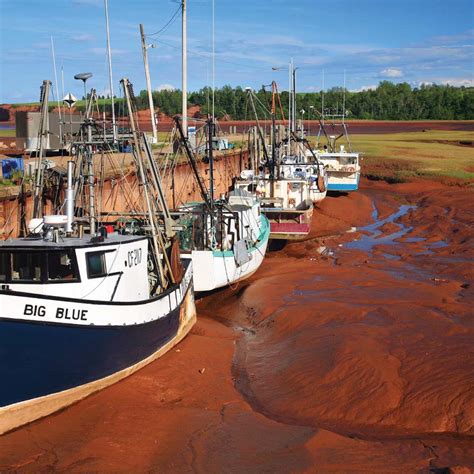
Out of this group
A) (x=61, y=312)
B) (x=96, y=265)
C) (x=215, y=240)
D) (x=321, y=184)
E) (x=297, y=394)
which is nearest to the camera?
(x=61, y=312)

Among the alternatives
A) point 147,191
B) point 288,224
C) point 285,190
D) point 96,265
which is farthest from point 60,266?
point 285,190

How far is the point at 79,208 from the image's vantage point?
20641 mm

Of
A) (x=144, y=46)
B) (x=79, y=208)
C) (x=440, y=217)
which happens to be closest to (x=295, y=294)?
(x=79, y=208)

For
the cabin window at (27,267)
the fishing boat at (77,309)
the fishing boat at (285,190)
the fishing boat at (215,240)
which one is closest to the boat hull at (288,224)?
the fishing boat at (285,190)

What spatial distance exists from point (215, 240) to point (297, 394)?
33.8 feet

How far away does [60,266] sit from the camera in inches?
600

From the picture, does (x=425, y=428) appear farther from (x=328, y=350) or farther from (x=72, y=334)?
(x=72, y=334)

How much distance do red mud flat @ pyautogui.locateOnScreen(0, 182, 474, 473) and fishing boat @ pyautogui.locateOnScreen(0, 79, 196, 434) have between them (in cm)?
56

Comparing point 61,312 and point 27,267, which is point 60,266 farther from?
point 61,312

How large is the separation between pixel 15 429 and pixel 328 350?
28.4 ft

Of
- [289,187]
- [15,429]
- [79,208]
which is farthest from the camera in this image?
[289,187]

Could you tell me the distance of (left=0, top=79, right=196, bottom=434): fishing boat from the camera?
13.2 metres

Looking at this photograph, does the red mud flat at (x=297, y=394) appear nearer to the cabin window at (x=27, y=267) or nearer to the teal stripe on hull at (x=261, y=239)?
the teal stripe on hull at (x=261, y=239)

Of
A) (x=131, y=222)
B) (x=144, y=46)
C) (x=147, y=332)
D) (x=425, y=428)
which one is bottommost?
(x=425, y=428)
